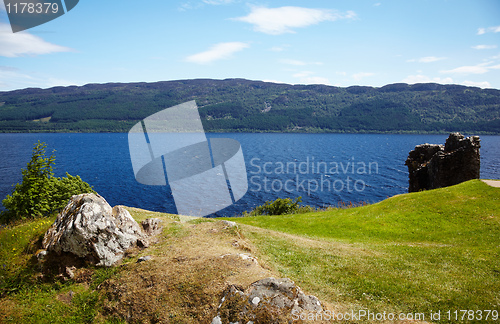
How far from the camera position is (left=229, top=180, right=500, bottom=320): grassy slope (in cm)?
1088

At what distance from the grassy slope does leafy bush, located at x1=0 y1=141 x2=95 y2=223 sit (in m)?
17.7

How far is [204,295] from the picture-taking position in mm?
10242

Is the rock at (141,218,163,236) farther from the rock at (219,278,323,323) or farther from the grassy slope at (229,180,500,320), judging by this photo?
the rock at (219,278,323,323)

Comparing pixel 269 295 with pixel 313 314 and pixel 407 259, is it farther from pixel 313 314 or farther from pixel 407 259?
pixel 407 259

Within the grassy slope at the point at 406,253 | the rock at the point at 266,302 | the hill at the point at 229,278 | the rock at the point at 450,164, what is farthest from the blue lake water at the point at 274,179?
the rock at the point at 266,302

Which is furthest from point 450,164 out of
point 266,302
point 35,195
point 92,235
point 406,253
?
point 35,195

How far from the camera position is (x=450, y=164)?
3947 centimetres

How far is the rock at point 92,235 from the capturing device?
13211mm

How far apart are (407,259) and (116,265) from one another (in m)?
15.5

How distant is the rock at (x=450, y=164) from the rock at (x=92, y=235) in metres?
42.2

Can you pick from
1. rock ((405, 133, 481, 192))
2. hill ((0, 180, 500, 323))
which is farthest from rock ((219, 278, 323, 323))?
rock ((405, 133, 481, 192))

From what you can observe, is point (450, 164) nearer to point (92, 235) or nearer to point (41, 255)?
point (92, 235)

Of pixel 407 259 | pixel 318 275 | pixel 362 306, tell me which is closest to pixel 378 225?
pixel 407 259

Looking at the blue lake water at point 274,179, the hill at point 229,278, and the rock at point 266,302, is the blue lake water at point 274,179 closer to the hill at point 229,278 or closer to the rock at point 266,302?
the hill at point 229,278
